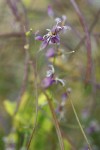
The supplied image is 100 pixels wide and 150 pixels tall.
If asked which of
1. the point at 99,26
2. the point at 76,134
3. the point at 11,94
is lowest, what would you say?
the point at 76,134

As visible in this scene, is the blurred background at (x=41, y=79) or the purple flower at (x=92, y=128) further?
the purple flower at (x=92, y=128)

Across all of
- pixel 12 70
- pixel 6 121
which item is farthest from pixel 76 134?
pixel 12 70

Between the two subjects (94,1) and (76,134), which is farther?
(94,1)

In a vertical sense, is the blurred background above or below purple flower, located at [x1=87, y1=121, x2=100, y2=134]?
above

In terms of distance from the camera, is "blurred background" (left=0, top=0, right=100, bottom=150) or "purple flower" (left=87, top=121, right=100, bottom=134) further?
"purple flower" (left=87, top=121, right=100, bottom=134)

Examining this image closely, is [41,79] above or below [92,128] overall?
above

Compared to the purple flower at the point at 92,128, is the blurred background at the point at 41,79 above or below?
above

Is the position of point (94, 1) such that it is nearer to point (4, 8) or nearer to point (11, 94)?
point (4, 8)

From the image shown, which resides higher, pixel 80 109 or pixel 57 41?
pixel 57 41
